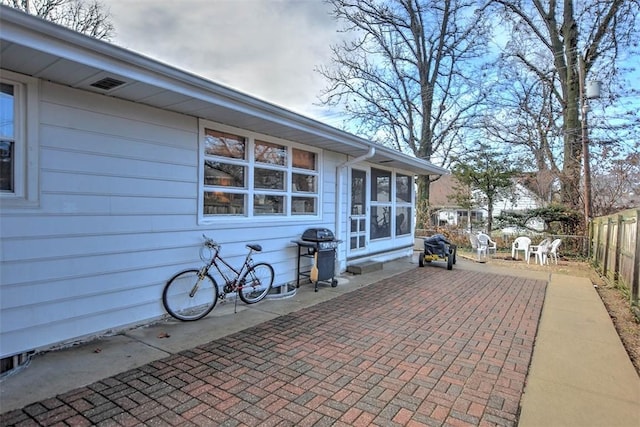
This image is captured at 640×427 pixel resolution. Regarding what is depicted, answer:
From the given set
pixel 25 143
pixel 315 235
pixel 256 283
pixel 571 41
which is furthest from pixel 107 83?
pixel 571 41

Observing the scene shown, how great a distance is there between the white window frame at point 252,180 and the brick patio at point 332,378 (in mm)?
1564

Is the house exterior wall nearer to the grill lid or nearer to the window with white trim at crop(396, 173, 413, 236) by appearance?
the grill lid

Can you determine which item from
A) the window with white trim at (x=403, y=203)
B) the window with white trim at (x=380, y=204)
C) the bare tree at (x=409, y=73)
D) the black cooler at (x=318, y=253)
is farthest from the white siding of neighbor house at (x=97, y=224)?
the bare tree at (x=409, y=73)

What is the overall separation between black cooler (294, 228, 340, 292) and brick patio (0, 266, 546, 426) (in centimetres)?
107

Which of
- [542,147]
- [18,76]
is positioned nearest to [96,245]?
[18,76]

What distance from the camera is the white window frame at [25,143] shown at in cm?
300

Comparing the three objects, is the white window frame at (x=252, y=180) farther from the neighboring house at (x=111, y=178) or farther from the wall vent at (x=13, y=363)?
the wall vent at (x=13, y=363)

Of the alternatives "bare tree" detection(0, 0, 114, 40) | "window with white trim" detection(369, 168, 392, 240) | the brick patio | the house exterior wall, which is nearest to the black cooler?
the brick patio

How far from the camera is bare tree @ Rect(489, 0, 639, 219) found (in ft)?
43.3

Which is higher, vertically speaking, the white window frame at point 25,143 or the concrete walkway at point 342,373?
the white window frame at point 25,143

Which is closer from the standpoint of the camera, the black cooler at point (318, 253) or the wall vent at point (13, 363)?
the wall vent at point (13, 363)

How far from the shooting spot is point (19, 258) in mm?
3006

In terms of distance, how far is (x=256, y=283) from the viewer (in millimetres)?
5078

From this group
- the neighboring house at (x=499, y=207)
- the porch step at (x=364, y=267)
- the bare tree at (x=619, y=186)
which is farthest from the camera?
the neighboring house at (x=499, y=207)
